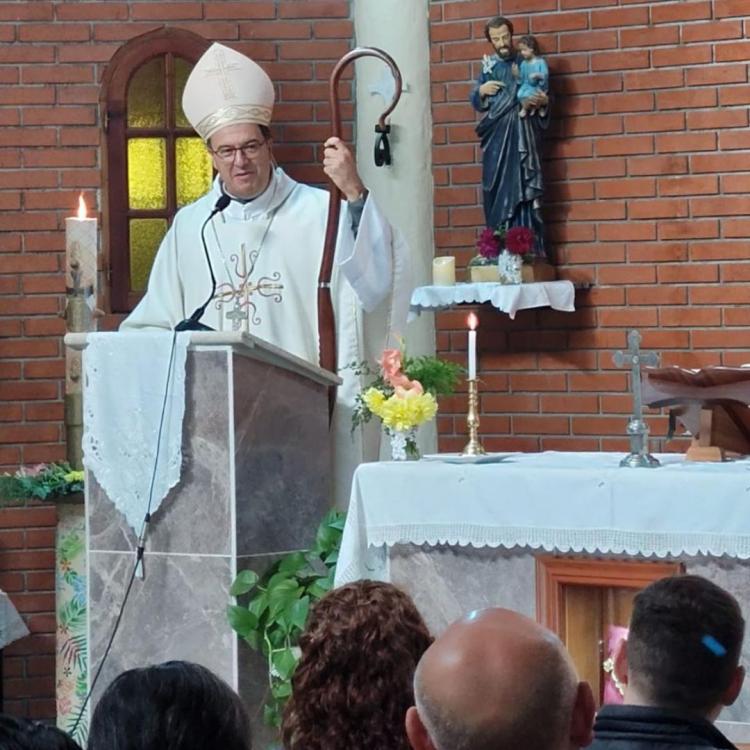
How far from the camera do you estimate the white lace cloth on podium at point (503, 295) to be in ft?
22.3

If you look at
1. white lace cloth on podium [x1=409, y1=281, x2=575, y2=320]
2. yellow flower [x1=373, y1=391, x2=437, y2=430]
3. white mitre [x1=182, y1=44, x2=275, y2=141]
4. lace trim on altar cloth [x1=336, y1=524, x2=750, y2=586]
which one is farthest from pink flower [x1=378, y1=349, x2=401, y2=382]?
white lace cloth on podium [x1=409, y1=281, x2=575, y2=320]

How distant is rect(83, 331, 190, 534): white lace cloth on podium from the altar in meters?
0.55

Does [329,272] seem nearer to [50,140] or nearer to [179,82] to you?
[179,82]

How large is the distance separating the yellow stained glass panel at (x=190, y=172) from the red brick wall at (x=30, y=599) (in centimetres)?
150

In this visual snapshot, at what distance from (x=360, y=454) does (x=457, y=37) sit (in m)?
2.61

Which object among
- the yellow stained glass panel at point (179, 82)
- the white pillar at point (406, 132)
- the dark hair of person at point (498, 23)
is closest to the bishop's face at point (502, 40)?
the dark hair of person at point (498, 23)

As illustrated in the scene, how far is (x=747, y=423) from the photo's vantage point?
14.9ft

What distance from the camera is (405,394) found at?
475 cm

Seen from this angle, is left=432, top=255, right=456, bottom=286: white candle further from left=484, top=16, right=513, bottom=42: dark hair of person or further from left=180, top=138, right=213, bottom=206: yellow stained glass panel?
left=180, top=138, right=213, bottom=206: yellow stained glass panel

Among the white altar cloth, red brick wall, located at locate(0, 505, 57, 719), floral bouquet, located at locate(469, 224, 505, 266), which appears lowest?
red brick wall, located at locate(0, 505, 57, 719)

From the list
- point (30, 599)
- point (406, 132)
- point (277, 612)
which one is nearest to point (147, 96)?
point (406, 132)

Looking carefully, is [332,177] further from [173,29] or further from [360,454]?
[173,29]

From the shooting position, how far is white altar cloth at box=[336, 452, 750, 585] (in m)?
4.18

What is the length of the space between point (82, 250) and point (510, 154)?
187 centimetres
